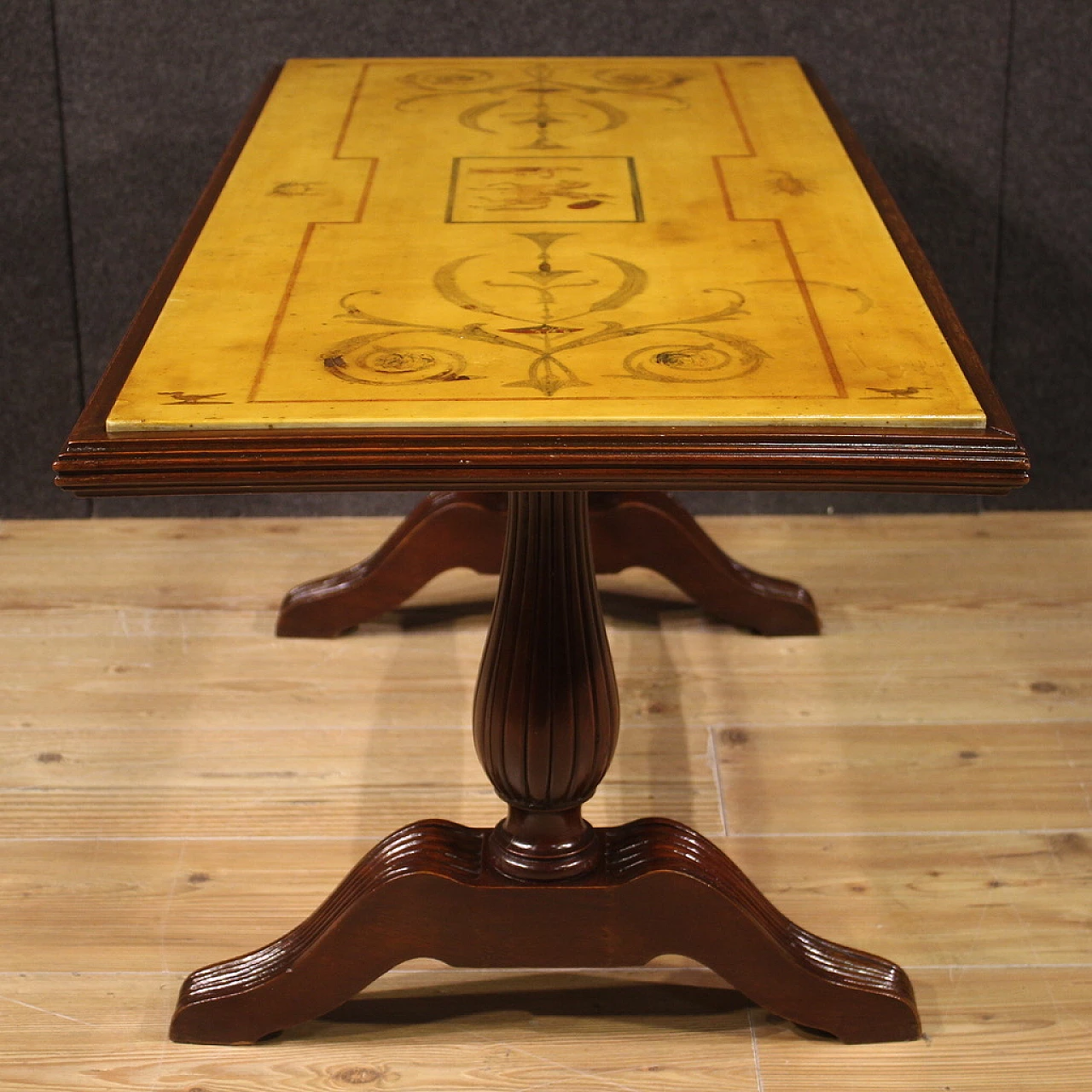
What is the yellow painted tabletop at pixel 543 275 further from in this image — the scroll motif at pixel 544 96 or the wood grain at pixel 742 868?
the wood grain at pixel 742 868

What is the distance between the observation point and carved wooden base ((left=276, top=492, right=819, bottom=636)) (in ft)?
6.12

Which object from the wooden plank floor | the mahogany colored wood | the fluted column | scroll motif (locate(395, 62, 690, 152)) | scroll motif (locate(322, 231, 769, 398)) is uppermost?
scroll motif (locate(395, 62, 690, 152))

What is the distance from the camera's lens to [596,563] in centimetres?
191

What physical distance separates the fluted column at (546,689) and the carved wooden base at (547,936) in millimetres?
33

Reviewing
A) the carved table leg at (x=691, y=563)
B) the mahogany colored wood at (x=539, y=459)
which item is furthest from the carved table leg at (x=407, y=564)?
the mahogany colored wood at (x=539, y=459)

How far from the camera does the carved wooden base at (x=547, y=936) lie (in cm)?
128

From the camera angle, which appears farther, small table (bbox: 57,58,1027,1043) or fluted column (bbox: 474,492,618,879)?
fluted column (bbox: 474,492,618,879)

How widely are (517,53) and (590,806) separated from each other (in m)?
1.01

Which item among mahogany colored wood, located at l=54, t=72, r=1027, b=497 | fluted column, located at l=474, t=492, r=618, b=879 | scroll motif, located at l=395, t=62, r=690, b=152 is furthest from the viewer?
scroll motif, located at l=395, t=62, r=690, b=152

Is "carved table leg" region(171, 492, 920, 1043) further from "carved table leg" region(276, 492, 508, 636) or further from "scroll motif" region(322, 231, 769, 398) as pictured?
"carved table leg" region(276, 492, 508, 636)

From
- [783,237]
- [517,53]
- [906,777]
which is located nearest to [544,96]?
[517,53]

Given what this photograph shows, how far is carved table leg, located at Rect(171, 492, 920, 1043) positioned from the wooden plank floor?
0.06 metres

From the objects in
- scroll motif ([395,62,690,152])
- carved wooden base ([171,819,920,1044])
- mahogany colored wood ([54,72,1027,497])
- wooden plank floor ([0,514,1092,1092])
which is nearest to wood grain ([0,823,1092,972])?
wooden plank floor ([0,514,1092,1092])

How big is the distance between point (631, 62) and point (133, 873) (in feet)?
3.43
